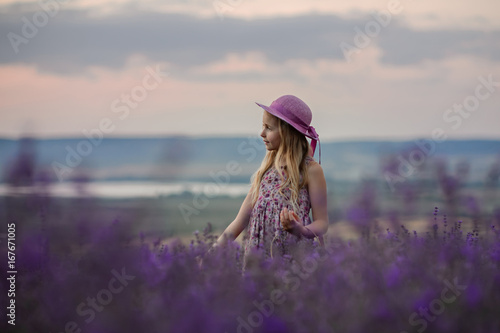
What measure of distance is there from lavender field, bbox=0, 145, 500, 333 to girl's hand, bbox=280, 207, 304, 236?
0.23m

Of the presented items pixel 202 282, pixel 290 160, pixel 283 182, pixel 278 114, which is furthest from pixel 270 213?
pixel 202 282

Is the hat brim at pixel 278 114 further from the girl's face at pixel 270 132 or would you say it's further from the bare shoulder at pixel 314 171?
the bare shoulder at pixel 314 171

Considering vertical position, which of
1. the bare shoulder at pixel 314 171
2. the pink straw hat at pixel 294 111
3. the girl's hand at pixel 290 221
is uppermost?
the pink straw hat at pixel 294 111

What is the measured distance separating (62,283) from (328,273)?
3.59 ft

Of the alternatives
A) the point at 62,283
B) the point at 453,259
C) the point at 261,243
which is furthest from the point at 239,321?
the point at 261,243

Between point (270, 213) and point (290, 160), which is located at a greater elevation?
point (290, 160)

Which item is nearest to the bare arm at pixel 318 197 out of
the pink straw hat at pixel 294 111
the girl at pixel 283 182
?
the girl at pixel 283 182

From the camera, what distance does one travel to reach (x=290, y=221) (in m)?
3.94

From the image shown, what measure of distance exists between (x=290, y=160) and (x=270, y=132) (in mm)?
220

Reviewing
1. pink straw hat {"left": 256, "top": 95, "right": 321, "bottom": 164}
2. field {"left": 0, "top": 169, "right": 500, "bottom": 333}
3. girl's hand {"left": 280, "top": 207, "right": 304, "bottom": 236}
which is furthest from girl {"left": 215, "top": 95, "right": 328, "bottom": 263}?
field {"left": 0, "top": 169, "right": 500, "bottom": 333}

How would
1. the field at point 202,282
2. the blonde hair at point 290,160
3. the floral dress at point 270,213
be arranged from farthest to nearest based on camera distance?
the blonde hair at point 290,160 < the floral dress at point 270,213 < the field at point 202,282

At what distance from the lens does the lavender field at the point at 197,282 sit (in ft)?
6.23

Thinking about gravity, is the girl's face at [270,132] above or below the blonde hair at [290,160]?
above

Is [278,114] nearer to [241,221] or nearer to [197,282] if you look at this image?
[241,221]
